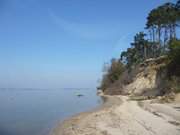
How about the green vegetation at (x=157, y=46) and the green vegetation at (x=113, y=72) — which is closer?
the green vegetation at (x=157, y=46)

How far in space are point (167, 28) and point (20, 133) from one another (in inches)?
2018

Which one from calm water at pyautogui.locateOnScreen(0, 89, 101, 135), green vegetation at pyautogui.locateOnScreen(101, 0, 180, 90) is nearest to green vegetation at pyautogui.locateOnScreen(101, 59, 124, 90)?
green vegetation at pyautogui.locateOnScreen(101, 0, 180, 90)

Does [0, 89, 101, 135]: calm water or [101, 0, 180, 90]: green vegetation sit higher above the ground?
[101, 0, 180, 90]: green vegetation

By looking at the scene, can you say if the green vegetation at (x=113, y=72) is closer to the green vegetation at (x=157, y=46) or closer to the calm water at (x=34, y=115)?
the green vegetation at (x=157, y=46)

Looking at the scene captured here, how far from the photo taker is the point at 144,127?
54.2 feet

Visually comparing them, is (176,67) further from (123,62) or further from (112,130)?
(123,62)

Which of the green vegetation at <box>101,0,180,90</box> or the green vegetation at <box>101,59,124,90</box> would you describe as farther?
the green vegetation at <box>101,59,124,90</box>

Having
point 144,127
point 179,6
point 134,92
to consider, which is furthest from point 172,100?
point 179,6

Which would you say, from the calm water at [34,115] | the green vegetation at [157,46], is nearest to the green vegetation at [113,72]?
the green vegetation at [157,46]

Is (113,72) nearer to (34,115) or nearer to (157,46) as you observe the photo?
(157,46)

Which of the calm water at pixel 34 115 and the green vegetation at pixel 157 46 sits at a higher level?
the green vegetation at pixel 157 46

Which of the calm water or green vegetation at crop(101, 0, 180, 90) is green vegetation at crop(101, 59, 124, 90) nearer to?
green vegetation at crop(101, 0, 180, 90)

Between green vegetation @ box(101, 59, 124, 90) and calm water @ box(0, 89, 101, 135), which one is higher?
green vegetation @ box(101, 59, 124, 90)

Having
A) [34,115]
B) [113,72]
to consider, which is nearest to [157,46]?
[113,72]
